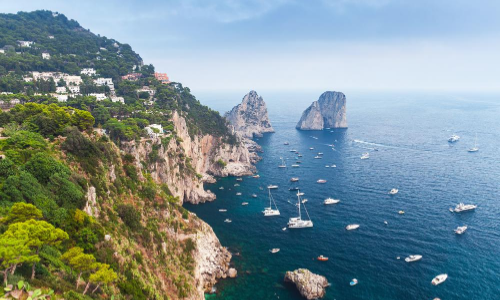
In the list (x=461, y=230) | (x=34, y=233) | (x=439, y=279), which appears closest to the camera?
(x=34, y=233)

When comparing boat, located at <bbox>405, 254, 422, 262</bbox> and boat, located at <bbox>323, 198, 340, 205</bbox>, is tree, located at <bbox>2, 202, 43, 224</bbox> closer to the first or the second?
boat, located at <bbox>405, 254, 422, 262</bbox>

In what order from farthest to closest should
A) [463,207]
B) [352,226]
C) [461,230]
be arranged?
[463,207] < [352,226] < [461,230]

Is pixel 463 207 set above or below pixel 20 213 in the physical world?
below

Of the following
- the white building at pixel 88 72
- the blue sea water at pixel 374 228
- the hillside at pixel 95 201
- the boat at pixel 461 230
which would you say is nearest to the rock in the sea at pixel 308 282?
the blue sea water at pixel 374 228

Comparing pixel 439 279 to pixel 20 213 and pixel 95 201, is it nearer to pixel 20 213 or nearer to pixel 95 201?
pixel 95 201

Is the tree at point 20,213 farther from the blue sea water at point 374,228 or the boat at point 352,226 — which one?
the boat at point 352,226

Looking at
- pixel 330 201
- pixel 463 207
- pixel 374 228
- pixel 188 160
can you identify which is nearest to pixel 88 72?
pixel 188 160

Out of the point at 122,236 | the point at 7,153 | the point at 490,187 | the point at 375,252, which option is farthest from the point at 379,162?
the point at 7,153
